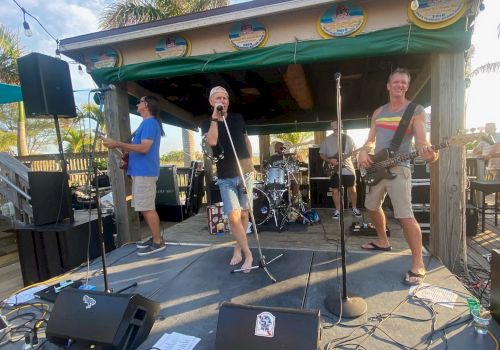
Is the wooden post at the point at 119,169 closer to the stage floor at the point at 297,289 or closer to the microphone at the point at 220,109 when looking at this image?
the stage floor at the point at 297,289

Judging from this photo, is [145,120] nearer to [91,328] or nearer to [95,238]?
[95,238]

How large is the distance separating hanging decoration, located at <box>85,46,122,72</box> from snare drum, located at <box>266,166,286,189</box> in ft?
9.42

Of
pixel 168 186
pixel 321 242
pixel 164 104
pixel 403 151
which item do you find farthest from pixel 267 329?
pixel 168 186

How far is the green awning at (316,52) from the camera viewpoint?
2.64 metres

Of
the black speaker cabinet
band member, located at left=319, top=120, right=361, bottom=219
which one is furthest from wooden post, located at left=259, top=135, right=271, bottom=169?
band member, located at left=319, top=120, right=361, bottom=219

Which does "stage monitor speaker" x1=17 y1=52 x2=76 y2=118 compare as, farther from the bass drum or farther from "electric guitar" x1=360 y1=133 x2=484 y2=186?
"electric guitar" x1=360 y1=133 x2=484 y2=186

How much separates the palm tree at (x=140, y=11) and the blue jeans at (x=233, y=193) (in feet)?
34.9

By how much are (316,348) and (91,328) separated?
1.32 meters

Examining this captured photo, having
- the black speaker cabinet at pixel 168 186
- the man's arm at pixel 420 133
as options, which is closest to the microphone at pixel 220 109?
the man's arm at pixel 420 133

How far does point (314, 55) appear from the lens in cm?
292

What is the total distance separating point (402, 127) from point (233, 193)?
1.70 metres

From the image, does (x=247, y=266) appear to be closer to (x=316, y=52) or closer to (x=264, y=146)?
(x=316, y=52)

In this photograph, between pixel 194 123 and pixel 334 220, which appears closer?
pixel 334 220

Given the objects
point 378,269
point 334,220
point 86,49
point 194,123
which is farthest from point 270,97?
point 378,269
